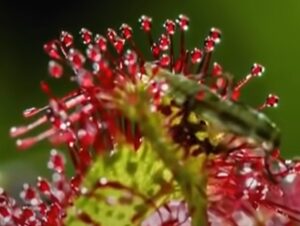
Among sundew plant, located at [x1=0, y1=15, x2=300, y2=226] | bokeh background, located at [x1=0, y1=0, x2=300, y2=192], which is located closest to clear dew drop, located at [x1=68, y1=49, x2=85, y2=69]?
sundew plant, located at [x1=0, y1=15, x2=300, y2=226]

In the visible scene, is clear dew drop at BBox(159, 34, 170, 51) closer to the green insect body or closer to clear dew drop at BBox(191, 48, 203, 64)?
clear dew drop at BBox(191, 48, 203, 64)

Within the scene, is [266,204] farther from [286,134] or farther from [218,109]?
[286,134]

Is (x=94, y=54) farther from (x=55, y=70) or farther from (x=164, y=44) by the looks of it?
(x=164, y=44)

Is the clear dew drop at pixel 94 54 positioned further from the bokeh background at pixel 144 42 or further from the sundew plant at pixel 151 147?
the bokeh background at pixel 144 42

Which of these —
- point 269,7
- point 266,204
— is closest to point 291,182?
point 266,204

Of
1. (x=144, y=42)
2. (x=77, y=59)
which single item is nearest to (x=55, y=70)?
(x=77, y=59)

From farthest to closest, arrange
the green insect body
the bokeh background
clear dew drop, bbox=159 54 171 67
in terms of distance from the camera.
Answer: the bokeh background → clear dew drop, bbox=159 54 171 67 → the green insect body
